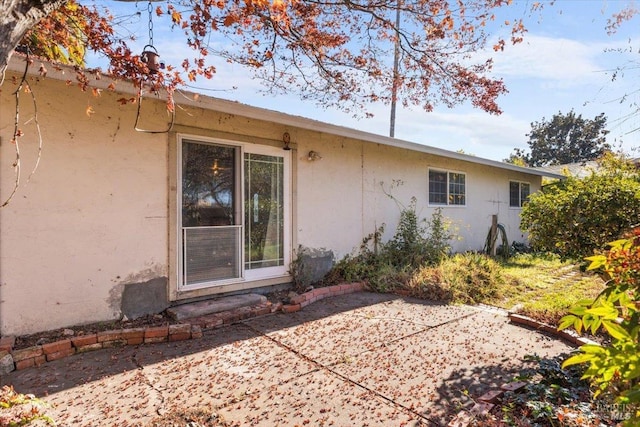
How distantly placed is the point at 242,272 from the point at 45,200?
272cm

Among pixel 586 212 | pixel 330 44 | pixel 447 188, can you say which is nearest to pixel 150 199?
pixel 330 44

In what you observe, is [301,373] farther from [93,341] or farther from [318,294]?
[318,294]

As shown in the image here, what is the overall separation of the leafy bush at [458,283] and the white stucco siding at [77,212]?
425 centimetres

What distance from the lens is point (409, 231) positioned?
7.98 meters

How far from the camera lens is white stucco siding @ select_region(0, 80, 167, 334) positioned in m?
3.82

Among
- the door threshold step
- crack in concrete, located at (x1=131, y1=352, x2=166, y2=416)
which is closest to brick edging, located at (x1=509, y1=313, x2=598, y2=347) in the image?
the door threshold step

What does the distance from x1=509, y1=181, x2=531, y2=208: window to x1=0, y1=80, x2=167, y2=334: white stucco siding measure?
12410mm

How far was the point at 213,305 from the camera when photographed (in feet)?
16.1

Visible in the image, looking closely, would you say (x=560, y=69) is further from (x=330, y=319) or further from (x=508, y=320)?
(x=330, y=319)

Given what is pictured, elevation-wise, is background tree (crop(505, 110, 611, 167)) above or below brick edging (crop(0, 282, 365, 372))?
above

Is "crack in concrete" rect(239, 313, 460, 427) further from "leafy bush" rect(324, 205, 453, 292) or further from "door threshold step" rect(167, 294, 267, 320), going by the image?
"leafy bush" rect(324, 205, 453, 292)

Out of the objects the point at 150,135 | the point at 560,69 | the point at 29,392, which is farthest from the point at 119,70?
the point at 560,69

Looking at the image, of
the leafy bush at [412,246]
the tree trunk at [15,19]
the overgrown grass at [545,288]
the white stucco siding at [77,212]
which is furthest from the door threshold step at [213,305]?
the overgrown grass at [545,288]

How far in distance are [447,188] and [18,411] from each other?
987 centimetres
